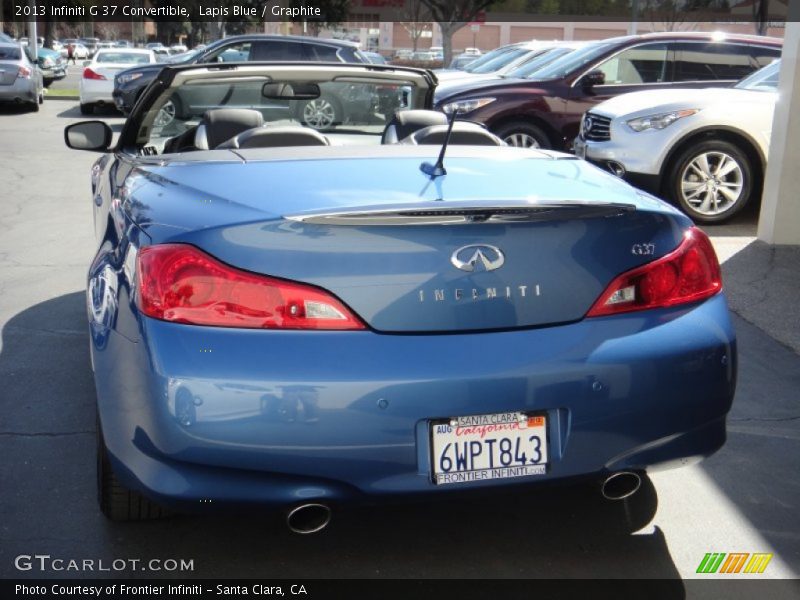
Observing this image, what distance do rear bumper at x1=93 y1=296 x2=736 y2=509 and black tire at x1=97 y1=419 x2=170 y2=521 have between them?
1.19ft

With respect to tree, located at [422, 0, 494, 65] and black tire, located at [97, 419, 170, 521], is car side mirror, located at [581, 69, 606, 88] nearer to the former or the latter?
black tire, located at [97, 419, 170, 521]

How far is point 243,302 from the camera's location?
9.12 feet

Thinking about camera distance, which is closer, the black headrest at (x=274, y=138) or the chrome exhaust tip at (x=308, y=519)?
the chrome exhaust tip at (x=308, y=519)

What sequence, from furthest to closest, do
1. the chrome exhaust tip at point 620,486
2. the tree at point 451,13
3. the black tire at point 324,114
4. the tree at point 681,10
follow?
the tree at point 681,10 < the tree at point 451,13 < the black tire at point 324,114 < the chrome exhaust tip at point 620,486

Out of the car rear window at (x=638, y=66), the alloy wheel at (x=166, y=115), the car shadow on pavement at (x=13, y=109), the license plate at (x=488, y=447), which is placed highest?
the alloy wheel at (x=166, y=115)

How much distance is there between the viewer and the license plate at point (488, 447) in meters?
2.82

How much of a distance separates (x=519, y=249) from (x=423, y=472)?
26.5 inches

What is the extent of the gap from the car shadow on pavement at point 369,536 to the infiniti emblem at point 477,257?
653 millimetres

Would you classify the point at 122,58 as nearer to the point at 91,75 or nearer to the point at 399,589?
the point at 91,75

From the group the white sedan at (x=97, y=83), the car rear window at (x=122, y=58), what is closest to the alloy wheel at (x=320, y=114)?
the white sedan at (x=97, y=83)

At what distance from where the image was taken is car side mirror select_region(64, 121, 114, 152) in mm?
4961

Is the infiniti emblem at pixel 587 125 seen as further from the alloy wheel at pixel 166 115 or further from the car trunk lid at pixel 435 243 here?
the car trunk lid at pixel 435 243

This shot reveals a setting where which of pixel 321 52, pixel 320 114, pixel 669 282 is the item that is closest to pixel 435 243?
pixel 669 282

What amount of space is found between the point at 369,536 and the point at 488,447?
79cm
